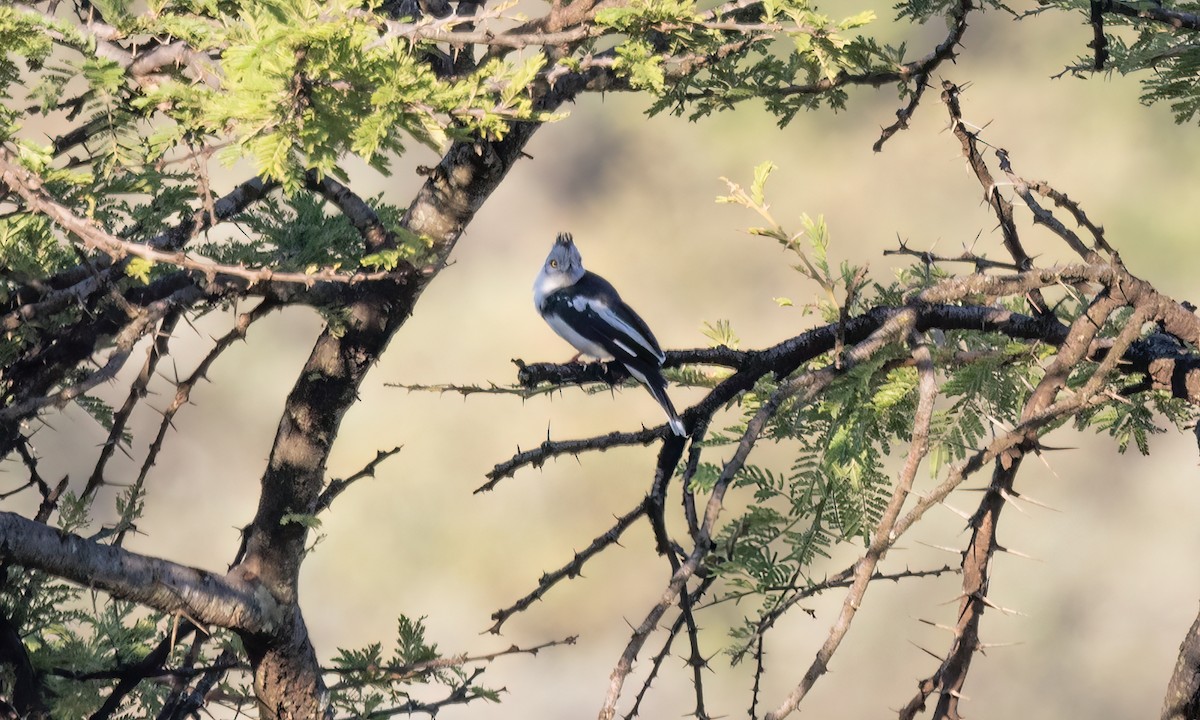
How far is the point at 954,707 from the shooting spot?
9.53 feet

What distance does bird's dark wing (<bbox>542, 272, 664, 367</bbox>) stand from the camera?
14.8ft

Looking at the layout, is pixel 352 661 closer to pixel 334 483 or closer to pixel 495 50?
pixel 334 483

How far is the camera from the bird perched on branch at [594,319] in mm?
4436

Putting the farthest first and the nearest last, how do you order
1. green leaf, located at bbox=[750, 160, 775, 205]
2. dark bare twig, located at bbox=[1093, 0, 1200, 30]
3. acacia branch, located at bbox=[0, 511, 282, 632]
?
acacia branch, located at bbox=[0, 511, 282, 632] → dark bare twig, located at bbox=[1093, 0, 1200, 30] → green leaf, located at bbox=[750, 160, 775, 205]

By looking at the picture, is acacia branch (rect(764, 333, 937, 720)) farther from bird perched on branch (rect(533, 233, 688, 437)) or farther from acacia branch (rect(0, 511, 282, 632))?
acacia branch (rect(0, 511, 282, 632))

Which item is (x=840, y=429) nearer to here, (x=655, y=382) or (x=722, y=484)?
(x=722, y=484)

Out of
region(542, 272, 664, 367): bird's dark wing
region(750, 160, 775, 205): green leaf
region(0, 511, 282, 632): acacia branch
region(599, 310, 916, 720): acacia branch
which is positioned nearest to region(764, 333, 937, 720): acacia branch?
region(599, 310, 916, 720): acacia branch

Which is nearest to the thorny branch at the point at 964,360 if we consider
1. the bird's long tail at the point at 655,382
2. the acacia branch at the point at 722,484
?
the acacia branch at the point at 722,484

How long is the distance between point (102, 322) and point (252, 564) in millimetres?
1053

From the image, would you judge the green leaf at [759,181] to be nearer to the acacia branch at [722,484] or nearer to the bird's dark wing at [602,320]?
the acacia branch at [722,484]

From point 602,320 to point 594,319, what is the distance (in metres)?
0.07

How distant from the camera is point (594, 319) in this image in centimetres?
499

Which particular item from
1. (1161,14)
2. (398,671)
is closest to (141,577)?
(398,671)

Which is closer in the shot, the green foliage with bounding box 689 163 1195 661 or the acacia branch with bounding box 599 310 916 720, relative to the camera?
the acacia branch with bounding box 599 310 916 720
